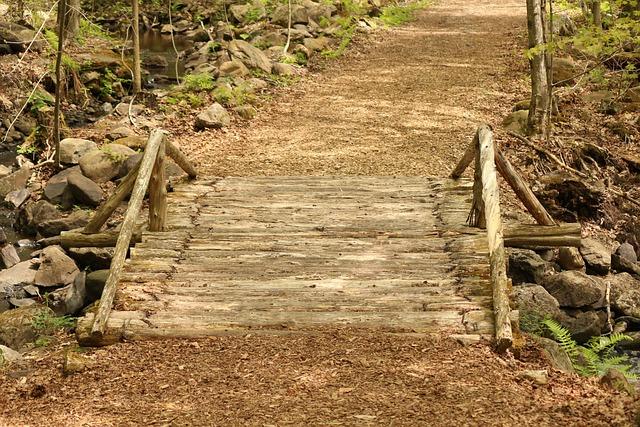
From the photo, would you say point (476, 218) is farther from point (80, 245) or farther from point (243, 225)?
point (80, 245)

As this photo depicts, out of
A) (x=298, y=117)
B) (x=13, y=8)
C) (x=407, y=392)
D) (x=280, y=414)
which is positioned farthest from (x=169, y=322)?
(x=13, y=8)

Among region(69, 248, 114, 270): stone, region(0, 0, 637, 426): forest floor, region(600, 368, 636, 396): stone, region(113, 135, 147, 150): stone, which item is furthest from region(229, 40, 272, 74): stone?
region(600, 368, 636, 396): stone

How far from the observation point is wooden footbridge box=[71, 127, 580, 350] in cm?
599

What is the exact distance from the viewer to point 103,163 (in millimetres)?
12289

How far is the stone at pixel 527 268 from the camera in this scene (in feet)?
31.7

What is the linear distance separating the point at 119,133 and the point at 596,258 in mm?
9011

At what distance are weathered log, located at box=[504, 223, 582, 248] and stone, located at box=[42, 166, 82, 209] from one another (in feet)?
24.4

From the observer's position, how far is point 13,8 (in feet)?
78.6

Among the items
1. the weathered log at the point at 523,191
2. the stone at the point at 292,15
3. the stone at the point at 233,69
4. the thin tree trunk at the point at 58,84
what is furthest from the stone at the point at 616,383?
the stone at the point at 292,15

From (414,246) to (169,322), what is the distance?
2863 millimetres

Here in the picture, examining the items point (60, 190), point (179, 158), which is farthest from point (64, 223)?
point (179, 158)

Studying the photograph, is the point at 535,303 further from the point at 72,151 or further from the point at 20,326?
the point at 72,151

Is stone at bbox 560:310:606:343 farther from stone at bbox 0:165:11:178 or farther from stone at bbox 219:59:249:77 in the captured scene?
stone at bbox 219:59:249:77

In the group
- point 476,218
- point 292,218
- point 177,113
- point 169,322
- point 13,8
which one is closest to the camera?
point 169,322
